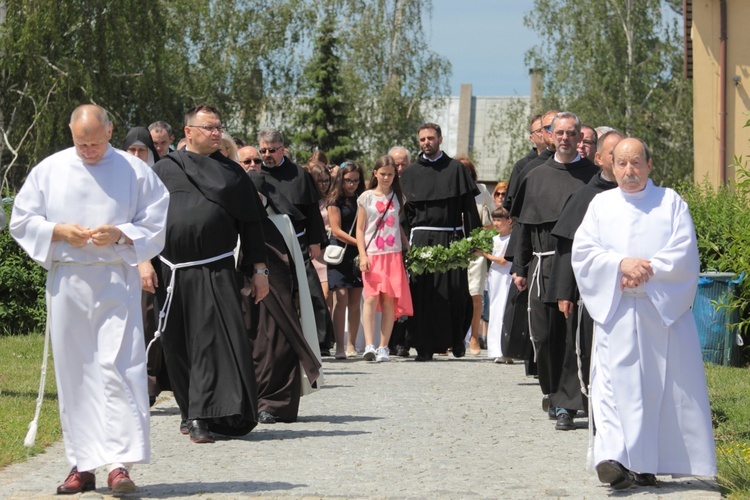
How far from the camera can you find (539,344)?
11.2 metres

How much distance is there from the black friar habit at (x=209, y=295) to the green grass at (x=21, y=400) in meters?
1.10

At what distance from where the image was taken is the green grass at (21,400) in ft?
30.4

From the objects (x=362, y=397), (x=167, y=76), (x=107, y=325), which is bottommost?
(x=362, y=397)

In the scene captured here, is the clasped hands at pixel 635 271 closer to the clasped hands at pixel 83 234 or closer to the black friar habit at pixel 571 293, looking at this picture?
the black friar habit at pixel 571 293

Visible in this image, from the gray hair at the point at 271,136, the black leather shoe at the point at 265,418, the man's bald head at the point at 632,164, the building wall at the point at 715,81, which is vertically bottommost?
the black leather shoe at the point at 265,418

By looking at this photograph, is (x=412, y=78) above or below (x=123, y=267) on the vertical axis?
above

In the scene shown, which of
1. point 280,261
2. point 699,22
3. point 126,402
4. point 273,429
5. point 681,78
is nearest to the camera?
point 126,402

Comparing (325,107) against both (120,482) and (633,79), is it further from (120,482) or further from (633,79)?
(120,482)

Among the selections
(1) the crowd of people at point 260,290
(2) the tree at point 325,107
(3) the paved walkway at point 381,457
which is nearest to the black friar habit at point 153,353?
(1) the crowd of people at point 260,290

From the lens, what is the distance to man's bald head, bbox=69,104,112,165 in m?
7.79

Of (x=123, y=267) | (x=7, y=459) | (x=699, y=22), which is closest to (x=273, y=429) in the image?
(x=7, y=459)

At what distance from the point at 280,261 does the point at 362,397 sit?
1.72 meters

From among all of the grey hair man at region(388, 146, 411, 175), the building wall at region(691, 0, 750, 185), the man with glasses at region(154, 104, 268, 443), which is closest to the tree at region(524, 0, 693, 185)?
the building wall at region(691, 0, 750, 185)

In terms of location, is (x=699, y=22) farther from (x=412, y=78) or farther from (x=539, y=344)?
(x=412, y=78)
